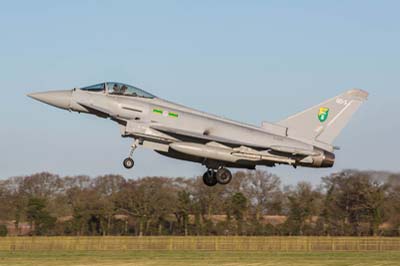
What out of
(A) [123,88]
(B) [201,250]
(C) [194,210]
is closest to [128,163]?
(A) [123,88]

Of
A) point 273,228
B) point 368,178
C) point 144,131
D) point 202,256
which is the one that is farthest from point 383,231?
point 144,131

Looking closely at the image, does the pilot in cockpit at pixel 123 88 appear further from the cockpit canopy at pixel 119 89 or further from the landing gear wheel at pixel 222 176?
the landing gear wheel at pixel 222 176

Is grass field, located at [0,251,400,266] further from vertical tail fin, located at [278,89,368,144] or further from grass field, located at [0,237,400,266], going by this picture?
vertical tail fin, located at [278,89,368,144]

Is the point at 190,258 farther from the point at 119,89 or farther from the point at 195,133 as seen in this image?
the point at 119,89

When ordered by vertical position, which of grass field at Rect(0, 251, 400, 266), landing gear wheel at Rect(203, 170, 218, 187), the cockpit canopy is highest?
the cockpit canopy

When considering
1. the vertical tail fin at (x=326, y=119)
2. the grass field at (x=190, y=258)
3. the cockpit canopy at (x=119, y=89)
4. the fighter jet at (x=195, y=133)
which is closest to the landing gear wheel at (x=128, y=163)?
the fighter jet at (x=195, y=133)

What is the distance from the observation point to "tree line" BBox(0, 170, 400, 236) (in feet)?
211

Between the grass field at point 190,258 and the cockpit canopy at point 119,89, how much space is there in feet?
26.7

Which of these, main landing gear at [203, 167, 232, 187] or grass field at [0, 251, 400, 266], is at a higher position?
main landing gear at [203, 167, 232, 187]

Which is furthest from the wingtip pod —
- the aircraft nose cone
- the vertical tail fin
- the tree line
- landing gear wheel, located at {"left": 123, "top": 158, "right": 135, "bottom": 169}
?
the tree line

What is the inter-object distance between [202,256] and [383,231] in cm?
1679

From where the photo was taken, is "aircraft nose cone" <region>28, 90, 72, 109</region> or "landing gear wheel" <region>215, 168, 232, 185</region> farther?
"landing gear wheel" <region>215, 168, 232, 185</region>

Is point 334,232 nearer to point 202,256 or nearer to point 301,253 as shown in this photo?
point 301,253

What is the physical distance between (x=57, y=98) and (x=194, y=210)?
122ft
